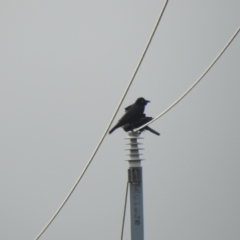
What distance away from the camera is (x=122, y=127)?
17688 millimetres

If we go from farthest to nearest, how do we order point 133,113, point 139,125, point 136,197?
point 133,113 < point 139,125 < point 136,197

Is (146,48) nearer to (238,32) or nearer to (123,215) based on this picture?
(238,32)

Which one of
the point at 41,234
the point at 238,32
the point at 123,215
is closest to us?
the point at 238,32

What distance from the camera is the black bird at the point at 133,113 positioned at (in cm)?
1782

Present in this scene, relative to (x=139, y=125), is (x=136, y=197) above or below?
below

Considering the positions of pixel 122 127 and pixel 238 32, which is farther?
pixel 122 127

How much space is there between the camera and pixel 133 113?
18.2m

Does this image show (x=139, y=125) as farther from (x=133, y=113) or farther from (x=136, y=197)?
(x=136, y=197)

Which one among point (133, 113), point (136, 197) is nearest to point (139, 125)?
point (133, 113)

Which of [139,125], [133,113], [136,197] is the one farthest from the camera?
[133,113]

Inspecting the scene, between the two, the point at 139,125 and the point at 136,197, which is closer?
the point at 136,197

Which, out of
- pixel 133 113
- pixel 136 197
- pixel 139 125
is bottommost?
pixel 136 197

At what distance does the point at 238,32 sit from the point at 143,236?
387cm

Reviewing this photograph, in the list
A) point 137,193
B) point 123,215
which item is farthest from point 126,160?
point 123,215
